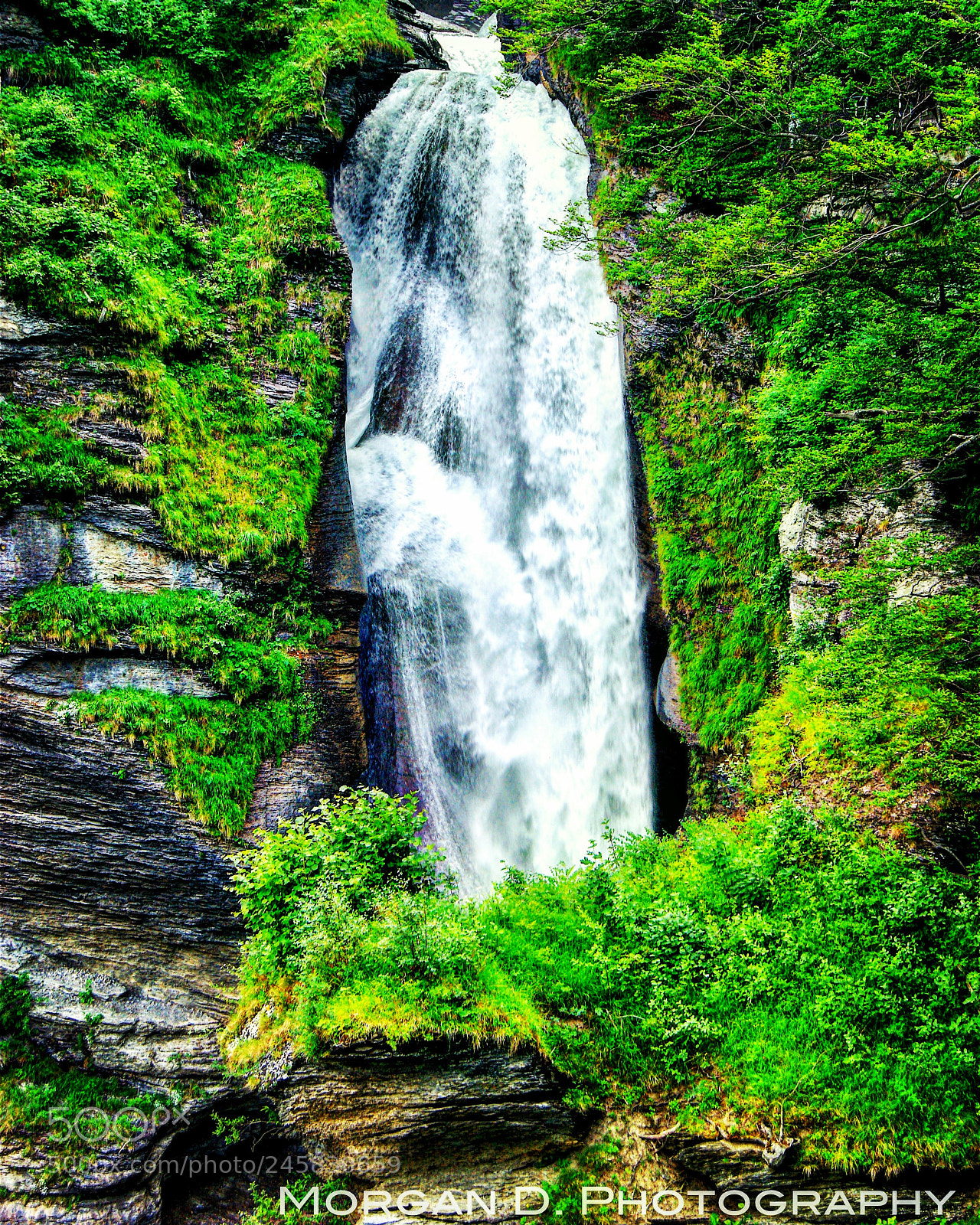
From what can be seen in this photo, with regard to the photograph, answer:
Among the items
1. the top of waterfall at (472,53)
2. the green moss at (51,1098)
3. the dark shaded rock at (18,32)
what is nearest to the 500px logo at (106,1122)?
the green moss at (51,1098)

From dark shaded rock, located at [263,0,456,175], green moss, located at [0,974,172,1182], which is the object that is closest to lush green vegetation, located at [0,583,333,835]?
green moss, located at [0,974,172,1182]

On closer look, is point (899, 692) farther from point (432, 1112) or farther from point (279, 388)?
point (279, 388)

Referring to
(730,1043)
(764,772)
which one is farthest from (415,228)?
(730,1043)

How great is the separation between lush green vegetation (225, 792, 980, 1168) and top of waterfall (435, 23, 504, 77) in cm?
1982

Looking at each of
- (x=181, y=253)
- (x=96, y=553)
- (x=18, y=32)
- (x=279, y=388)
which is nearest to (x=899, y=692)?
(x=96, y=553)

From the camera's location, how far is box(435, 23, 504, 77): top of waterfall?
65.4 ft

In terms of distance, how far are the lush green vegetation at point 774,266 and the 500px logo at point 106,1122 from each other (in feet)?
26.4

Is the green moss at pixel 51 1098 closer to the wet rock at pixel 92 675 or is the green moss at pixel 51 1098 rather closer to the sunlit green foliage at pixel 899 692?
the wet rock at pixel 92 675

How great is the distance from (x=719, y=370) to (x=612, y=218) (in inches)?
125

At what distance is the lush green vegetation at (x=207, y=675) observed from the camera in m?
9.34

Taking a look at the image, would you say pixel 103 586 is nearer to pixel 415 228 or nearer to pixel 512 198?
pixel 415 228

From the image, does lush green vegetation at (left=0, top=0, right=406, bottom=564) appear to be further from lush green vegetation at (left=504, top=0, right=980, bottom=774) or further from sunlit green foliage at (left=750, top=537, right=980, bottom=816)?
sunlit green foliage at (left=750, top=537, right=980, bottom=816)

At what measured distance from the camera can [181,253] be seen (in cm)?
1215

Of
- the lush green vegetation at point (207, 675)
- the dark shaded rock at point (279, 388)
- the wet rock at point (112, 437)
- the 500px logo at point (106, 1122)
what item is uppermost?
the dark shaded rock at point (279, 388)
